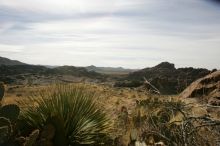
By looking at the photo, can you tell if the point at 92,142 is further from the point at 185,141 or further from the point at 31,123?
A: the point at 185,141

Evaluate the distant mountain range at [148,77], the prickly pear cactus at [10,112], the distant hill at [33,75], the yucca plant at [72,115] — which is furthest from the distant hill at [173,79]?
the distant hill at [33,75]

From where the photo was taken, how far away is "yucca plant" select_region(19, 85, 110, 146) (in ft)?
25.6

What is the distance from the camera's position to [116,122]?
30.5 ft

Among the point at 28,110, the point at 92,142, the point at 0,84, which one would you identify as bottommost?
the point at 92,142

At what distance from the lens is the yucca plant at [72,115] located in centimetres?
780

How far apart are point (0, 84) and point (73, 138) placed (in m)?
1.98

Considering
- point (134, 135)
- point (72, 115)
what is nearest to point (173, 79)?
point (72, 115)

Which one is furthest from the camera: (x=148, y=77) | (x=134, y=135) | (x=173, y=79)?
(x=148, y=77)

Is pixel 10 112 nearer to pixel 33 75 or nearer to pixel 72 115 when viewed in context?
pixel 72 115

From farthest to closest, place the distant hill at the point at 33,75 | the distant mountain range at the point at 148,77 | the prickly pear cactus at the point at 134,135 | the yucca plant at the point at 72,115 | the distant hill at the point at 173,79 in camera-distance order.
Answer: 1. the distant hill at the point at 33,75
2. the distant mountain range at the point at 148,77
3. the distant hill at the point at 173,79
4. the yucca plant at the point at 72,115
5. the prickly pear cactus at the point at 134,135

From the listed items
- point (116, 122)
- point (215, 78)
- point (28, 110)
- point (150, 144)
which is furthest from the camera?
point (215, 78)

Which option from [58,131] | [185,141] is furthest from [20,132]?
[185,141]

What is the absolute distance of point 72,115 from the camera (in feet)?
26.1

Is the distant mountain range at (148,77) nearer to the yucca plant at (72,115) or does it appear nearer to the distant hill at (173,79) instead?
the distant hill at (173,79)
